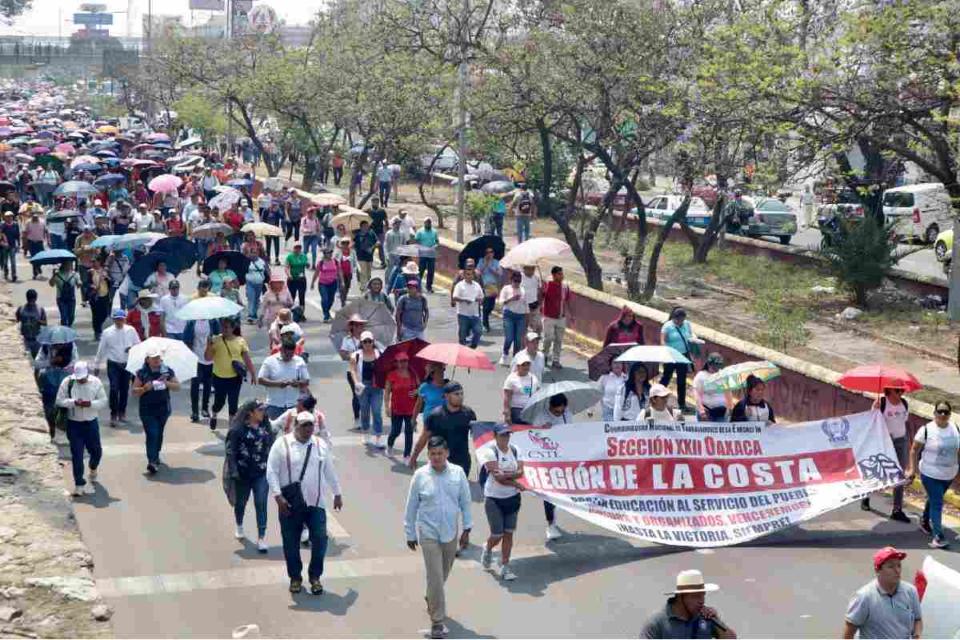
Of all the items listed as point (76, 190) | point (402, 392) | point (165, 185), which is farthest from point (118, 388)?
point (165, 185)

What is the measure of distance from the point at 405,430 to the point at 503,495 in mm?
3544

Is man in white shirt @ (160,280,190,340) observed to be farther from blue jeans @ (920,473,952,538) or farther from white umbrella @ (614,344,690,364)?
blue jeans @ (920,473,952,538)

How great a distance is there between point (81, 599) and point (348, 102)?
33.5 meters

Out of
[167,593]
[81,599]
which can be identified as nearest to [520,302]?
[167,593]

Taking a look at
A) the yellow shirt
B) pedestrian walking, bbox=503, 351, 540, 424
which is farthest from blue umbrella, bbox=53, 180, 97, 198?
pedestrian walking, bbox=503, 351, 540, 424

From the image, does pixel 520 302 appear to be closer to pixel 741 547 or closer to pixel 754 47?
pixel 754 47

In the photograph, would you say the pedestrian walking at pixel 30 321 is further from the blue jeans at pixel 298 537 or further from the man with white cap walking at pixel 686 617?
the man with white cap walking at pixel 686 617

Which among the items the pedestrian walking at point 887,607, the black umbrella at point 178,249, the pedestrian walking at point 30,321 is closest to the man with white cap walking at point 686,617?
the pedestrian walking at point 887,607

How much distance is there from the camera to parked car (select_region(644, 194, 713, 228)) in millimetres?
40656

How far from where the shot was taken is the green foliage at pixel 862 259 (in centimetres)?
2711

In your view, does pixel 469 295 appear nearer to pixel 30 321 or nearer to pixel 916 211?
pixel 30 321

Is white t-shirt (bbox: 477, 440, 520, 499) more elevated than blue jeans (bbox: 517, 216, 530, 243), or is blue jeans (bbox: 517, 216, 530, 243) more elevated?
white t-shirt (bbox: 477, 440, 520, 499)

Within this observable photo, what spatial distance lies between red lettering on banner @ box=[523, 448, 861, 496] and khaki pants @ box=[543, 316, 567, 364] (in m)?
6.90

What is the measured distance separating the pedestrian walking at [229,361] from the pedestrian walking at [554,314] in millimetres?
5287
